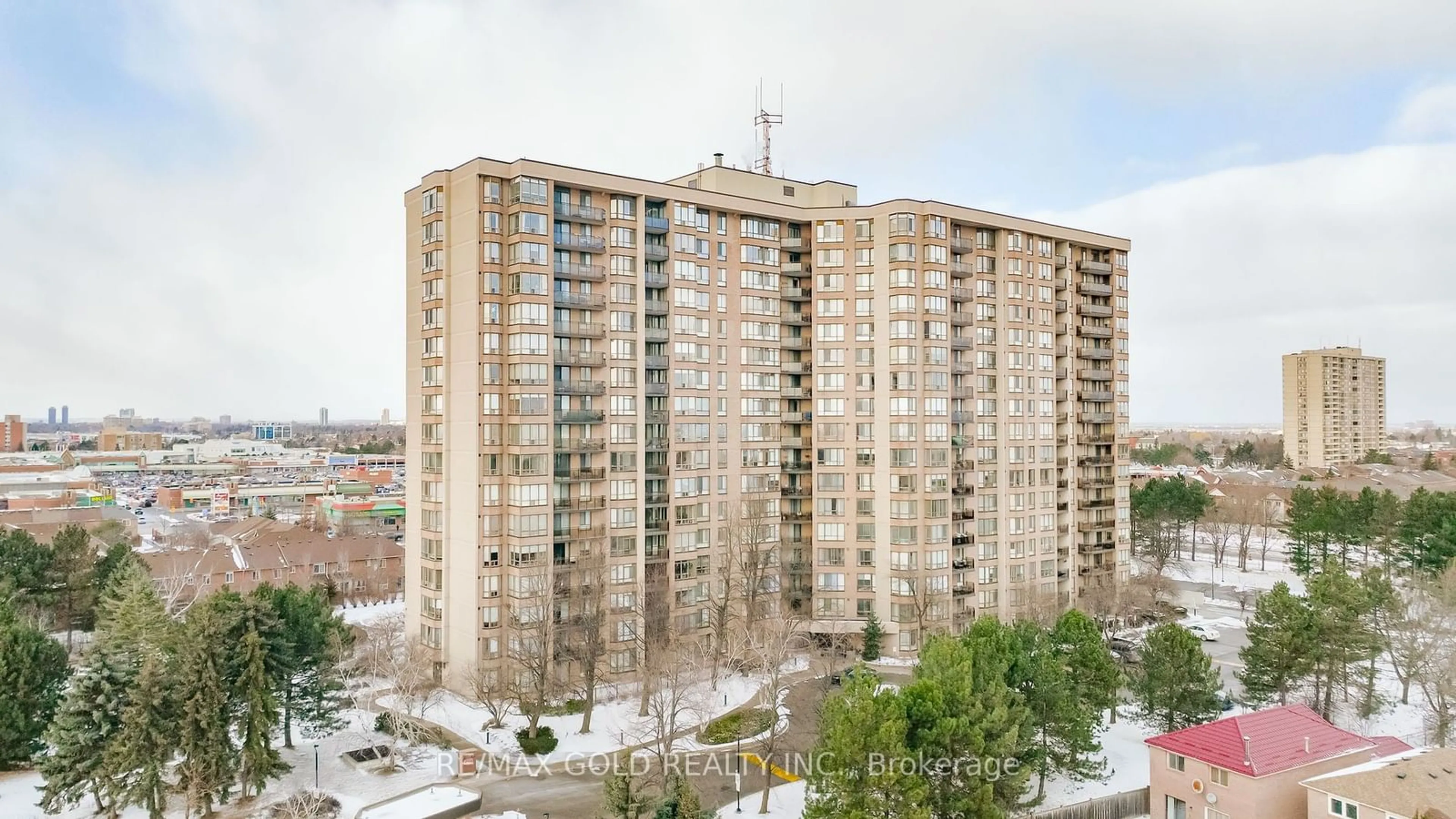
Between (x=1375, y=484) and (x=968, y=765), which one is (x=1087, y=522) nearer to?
(x=968, y=765)

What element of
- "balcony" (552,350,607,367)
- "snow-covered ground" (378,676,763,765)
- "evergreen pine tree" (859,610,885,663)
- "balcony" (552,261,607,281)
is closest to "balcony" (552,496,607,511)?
"balcony" (552,350,607,367)

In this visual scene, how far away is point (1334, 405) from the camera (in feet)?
586

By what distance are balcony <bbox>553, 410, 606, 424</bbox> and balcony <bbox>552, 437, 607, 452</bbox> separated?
1.02 meters

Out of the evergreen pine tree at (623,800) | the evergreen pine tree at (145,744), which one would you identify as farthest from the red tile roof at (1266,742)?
the evergreen pine tree at (145,744)

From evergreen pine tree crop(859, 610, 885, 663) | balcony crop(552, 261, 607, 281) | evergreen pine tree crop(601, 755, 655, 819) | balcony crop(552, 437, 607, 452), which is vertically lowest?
evergreen pine tree crop(859, 610, 885, 663)

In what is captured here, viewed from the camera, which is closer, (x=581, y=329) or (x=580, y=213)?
(x=581, y=329)

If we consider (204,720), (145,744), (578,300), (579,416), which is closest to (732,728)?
(579,416)

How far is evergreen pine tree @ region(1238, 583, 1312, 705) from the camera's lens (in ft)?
131

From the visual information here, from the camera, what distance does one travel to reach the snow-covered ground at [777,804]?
3294cm

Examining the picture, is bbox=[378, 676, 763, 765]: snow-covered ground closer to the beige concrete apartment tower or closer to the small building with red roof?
the beige concrete apartment tower

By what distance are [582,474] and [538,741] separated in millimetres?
15577

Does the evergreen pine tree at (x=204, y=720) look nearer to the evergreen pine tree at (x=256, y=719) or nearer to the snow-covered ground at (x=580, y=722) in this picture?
the evergreen pine tree at (x=256, y=719)

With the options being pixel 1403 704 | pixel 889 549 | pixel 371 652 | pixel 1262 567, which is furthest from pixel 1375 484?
pixel 371 652

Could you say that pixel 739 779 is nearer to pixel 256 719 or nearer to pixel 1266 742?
pixel 256 719
